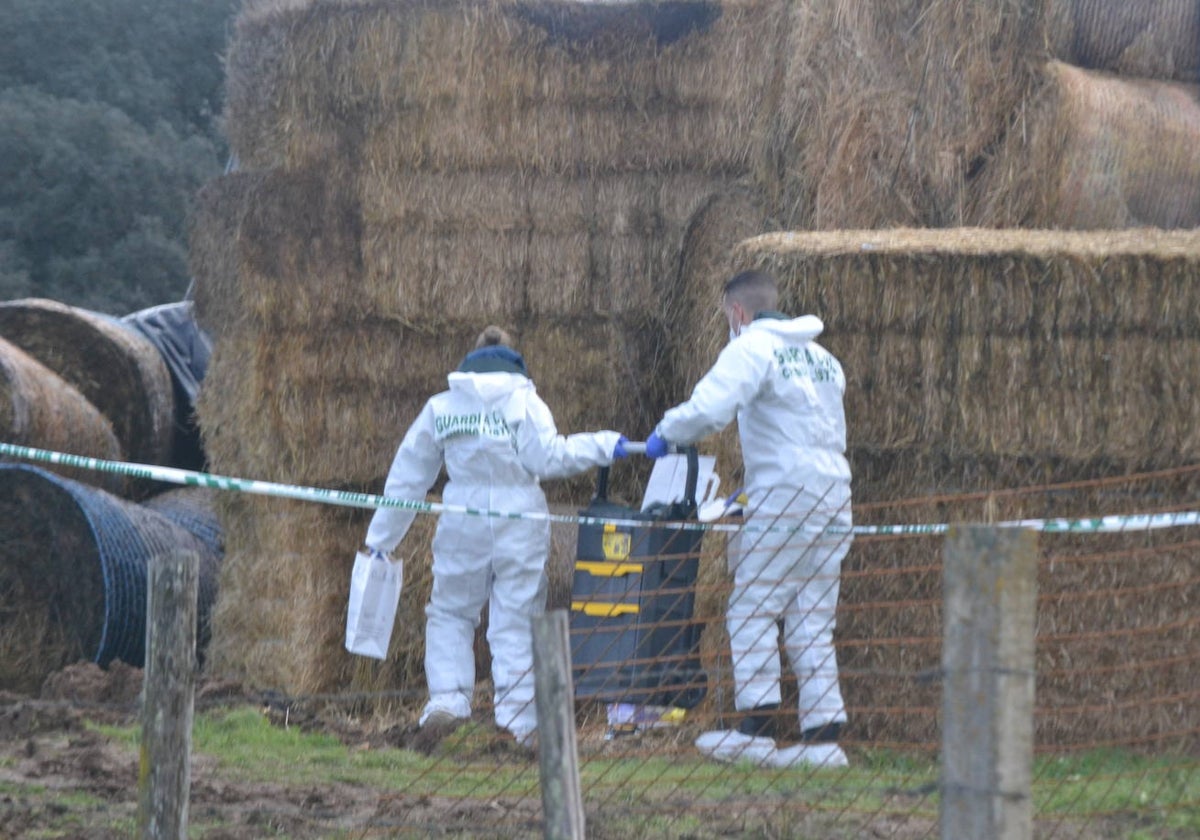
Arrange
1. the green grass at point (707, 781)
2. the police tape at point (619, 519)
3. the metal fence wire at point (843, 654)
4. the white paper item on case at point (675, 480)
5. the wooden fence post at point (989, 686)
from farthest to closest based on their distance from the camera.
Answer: the white paper item on case at point (675, 480)
the metal fence wire at point (843, 654)
the police tape at point (619, 519)
the green grass at point (707, 781)
the wooden fence post at point (989, 686)

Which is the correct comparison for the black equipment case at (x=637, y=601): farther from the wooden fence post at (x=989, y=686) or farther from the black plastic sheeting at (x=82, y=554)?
the wooden fence post at (x=989, y=686)

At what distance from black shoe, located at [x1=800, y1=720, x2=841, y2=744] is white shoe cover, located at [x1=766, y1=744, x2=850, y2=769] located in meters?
0.13

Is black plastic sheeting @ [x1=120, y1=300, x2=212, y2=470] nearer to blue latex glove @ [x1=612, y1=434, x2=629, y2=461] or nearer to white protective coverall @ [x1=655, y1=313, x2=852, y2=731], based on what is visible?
blue latex glove @ [x1=612, y1=434, x2=629, y2=461]

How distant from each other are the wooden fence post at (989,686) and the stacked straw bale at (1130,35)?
6.24 meters

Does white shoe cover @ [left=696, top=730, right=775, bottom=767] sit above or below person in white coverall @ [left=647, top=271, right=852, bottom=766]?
below

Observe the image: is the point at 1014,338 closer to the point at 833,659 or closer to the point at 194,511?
the point at 833,659

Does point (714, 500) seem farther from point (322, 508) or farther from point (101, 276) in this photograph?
point (101, 276)

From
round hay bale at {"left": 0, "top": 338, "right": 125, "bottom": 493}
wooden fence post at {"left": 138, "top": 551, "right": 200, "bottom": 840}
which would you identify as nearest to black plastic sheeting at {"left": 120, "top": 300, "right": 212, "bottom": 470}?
round hay bale at {"left": 0, "top": 338, "right": 125, "bottom": 493}

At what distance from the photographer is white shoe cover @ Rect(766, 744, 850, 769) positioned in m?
6.93

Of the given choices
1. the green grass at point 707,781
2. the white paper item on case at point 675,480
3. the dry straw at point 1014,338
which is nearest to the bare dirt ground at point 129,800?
the green grass at point 707,781

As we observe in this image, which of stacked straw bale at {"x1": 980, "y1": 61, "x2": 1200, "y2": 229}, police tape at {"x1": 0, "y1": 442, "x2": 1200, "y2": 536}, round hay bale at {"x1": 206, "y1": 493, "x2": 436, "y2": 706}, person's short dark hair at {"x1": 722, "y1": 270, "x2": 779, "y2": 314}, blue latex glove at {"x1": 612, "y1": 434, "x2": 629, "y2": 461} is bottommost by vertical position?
round hay bale at {"x1": 206, "y1": 493, "x2": 436, "y2": 706}

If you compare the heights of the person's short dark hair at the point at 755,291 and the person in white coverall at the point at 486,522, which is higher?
the person's short dark hair at the point at 755,291

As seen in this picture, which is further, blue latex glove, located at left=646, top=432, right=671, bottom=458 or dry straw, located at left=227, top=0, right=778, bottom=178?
dry straw, located at left=227, top=0, right=778, bottom=178

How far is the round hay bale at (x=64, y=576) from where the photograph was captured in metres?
9.41
